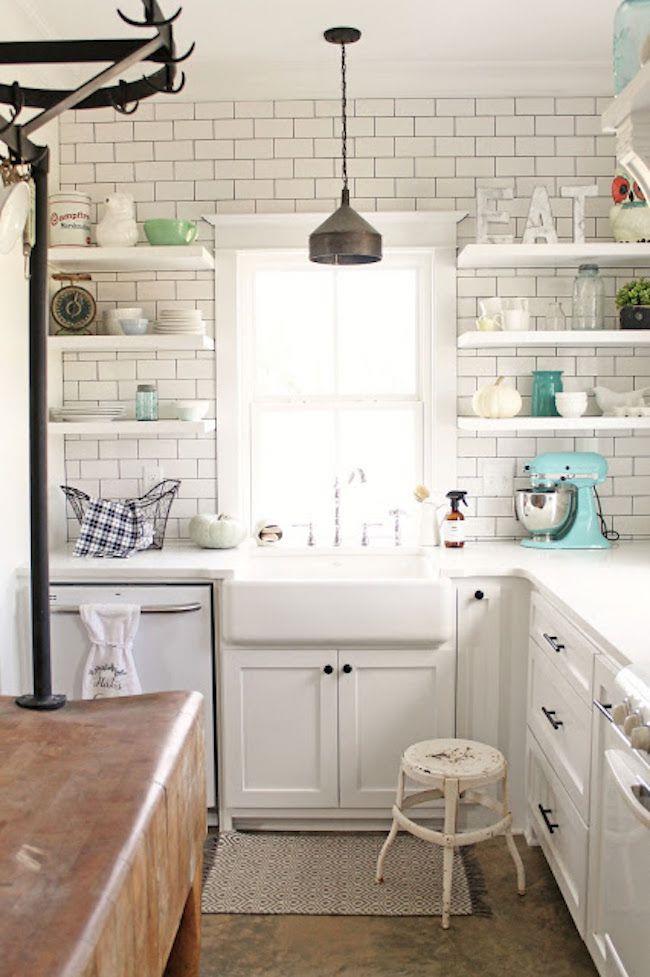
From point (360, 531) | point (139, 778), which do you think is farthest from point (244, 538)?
point (139, 778)

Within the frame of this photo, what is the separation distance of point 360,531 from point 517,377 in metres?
0.96

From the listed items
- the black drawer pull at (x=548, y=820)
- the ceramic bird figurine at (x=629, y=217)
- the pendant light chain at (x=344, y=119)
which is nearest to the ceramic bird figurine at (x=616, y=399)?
the ceramic bird figurine at (x=629, y=217)

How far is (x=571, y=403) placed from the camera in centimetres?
414

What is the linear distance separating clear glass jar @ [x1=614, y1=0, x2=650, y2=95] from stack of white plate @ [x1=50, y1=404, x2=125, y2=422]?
2.61 metres

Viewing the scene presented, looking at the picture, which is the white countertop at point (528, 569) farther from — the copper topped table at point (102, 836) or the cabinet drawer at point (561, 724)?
the copper topped table at point (102, 836)

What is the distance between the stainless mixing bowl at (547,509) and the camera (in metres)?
4.23

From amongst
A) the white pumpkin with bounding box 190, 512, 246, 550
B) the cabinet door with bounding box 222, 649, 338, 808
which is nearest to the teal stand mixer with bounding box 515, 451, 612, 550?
the cabinet door with bounding box 222, 649, 338, 808

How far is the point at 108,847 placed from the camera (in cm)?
154

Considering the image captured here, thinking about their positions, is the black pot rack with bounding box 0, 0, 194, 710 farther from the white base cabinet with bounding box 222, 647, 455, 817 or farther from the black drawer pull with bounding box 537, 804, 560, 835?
the black drawer pull with bounding box 537, 804, 560, 835

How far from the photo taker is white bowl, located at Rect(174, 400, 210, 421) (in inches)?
166

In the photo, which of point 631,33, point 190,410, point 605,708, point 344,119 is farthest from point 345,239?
point 605,708

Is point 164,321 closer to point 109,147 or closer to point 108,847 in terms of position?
point 109,147

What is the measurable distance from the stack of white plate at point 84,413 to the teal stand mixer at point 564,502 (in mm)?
1756

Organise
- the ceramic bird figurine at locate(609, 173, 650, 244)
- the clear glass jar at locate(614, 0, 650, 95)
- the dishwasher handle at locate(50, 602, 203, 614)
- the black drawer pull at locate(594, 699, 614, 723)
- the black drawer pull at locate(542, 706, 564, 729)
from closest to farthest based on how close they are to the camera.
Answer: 1. the clear glass jar at locate(614, 0, 650, 95)
2. the black drawer pull at locate(594, 699, 614, 723)
3. the black drawer pull at locate(542, 706, 564, 729)
4. the dishwasher handle at locate(50, 602, 203, 614)
5. the ceramic bird figurine at locate(609, 173, 650, 244)
